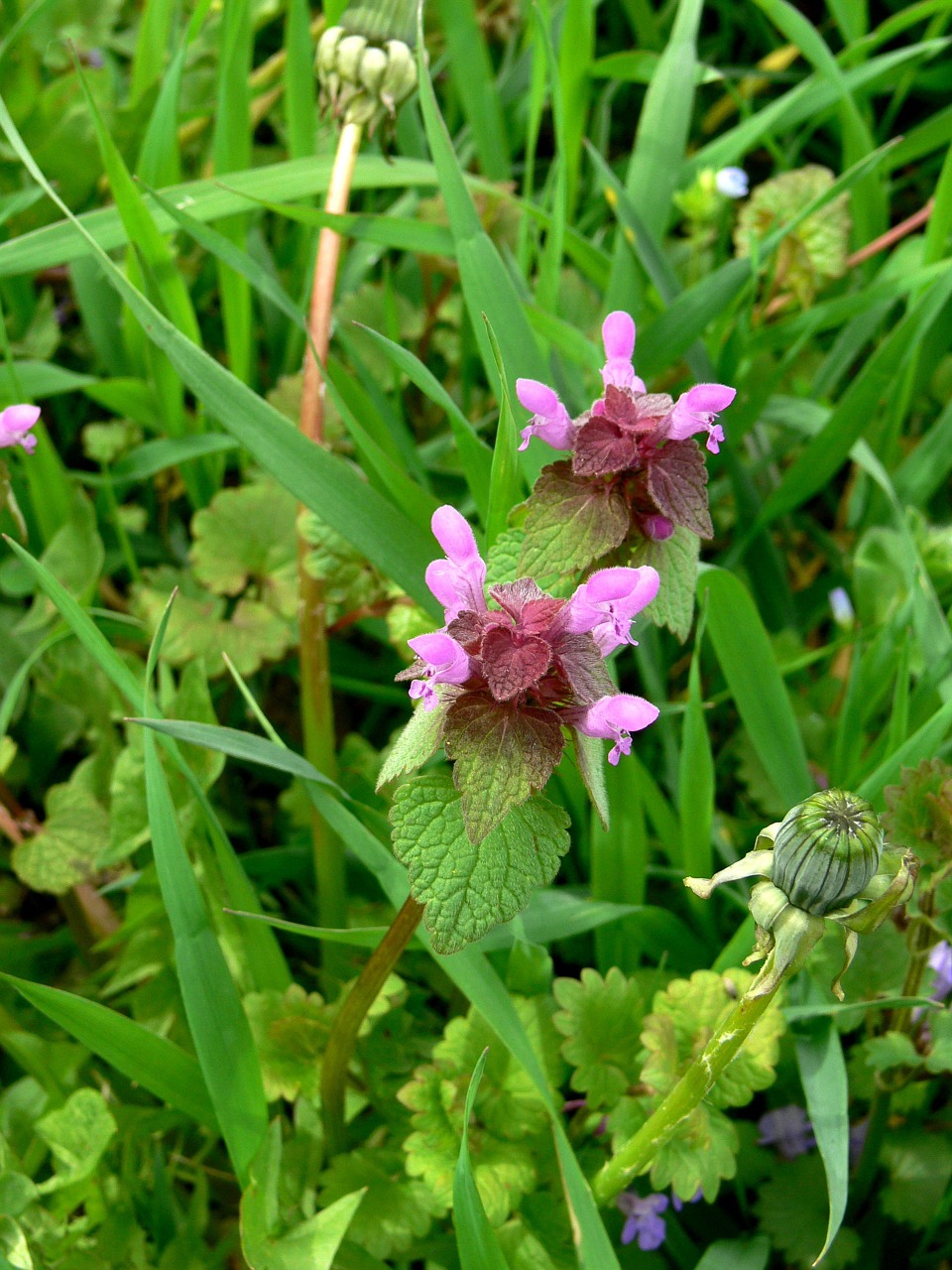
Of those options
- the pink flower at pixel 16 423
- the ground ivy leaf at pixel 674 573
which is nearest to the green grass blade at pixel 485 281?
the ground ivy leaf at pixel 674 573

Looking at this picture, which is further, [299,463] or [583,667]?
[299,463]

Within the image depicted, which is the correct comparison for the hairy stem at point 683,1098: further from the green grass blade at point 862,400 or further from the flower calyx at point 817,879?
the green grass blade at point 862,400

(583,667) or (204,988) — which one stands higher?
(583,667)

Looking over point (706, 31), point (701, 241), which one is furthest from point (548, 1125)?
point (706, 31)

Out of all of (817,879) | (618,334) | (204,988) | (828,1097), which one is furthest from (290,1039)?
(618,334)

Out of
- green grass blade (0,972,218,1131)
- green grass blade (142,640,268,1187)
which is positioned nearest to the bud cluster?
green grass blade (142,640,268,1187)

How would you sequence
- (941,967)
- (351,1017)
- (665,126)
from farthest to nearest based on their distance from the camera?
(665,126)
(941,967)
(351,1017)

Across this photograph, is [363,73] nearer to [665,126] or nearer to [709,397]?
[665,126]

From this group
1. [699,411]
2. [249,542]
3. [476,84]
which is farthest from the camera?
[476,84]
